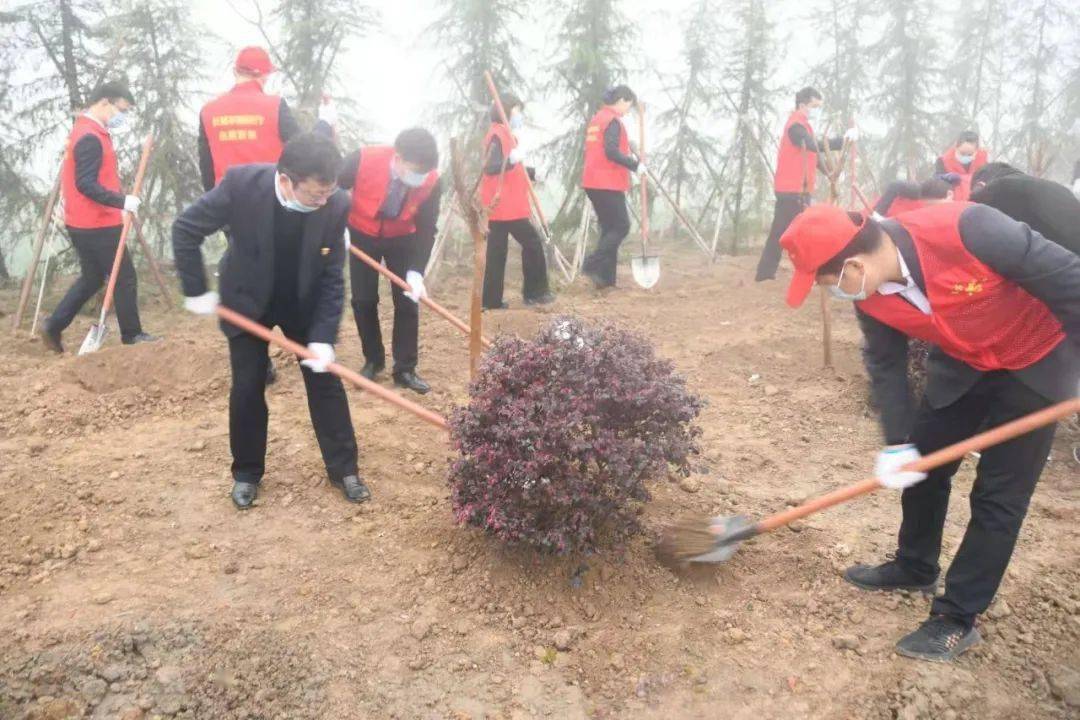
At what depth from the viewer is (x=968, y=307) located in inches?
89.4

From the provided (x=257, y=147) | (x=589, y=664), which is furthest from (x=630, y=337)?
(x=257, y=147)

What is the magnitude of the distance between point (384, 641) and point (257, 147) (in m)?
3.07

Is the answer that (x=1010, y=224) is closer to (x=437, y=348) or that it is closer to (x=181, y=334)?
(x=437, y=348)

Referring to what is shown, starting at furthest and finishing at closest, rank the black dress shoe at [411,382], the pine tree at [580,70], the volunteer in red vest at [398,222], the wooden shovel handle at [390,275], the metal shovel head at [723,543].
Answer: the pine tree at [580,70] → the black dress shoe at [411,382] → the wooden shovel handle at [390,275] → the volunteer in red vest at [398,222] → the metal shovel head at [723,543]

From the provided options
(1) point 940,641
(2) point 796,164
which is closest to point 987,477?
(1) point 940,641

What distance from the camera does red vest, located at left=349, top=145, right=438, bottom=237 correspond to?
4293mm

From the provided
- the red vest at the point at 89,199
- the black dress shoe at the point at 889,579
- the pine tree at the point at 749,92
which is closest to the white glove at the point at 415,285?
the red vest at the point at 89,199

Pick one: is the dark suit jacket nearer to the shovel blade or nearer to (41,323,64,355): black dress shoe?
the shovel blade

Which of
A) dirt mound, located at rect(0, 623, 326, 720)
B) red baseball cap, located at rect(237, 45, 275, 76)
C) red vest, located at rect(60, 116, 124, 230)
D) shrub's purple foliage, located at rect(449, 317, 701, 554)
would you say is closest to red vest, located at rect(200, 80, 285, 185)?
red baseball cap, located at rect(237, 45, 275, 76)

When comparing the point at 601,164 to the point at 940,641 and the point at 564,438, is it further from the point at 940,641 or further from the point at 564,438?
the point at 940,641

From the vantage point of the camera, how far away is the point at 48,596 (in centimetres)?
282

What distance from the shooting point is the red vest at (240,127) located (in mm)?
4445

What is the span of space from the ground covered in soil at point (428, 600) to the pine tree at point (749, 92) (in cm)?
607

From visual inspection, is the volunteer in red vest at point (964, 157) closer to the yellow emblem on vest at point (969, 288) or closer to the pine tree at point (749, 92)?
the pine tree at point (749, 92)
